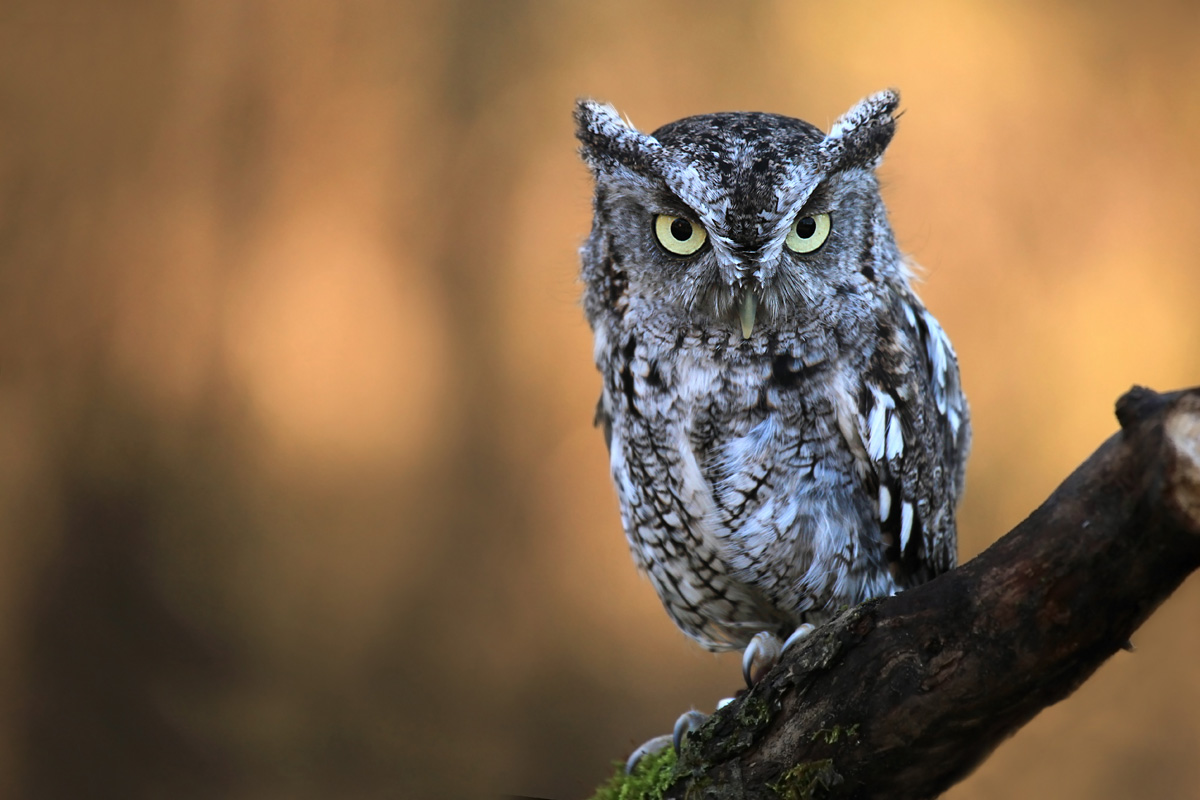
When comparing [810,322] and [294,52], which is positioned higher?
[294,52]

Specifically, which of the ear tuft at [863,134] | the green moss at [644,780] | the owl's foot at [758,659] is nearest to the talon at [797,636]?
the owl's foot at [758,659]

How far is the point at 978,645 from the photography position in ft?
3.99

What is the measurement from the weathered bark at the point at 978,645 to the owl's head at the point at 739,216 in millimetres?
619

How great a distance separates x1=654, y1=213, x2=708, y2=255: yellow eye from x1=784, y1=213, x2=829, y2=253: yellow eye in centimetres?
16

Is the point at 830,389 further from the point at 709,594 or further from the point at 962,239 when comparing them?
the point at 962,239

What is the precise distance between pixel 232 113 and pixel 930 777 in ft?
10.4

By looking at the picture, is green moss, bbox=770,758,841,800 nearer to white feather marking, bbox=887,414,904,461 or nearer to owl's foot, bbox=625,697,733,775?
owl's foot, bbox=625,697,733,775

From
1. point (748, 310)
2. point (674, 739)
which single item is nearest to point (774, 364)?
point (748, 310)

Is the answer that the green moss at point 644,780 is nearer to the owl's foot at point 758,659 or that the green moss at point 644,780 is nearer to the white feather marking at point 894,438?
the owl's foot at point 758,659

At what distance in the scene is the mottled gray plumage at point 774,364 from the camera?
1726 mm

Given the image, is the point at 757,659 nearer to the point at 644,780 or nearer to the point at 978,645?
the point at 644,780

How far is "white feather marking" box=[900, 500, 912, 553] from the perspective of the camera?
6.12 feet

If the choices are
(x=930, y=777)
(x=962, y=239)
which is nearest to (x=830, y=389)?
(x=930, y=777)

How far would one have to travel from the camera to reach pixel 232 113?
11.4ft
